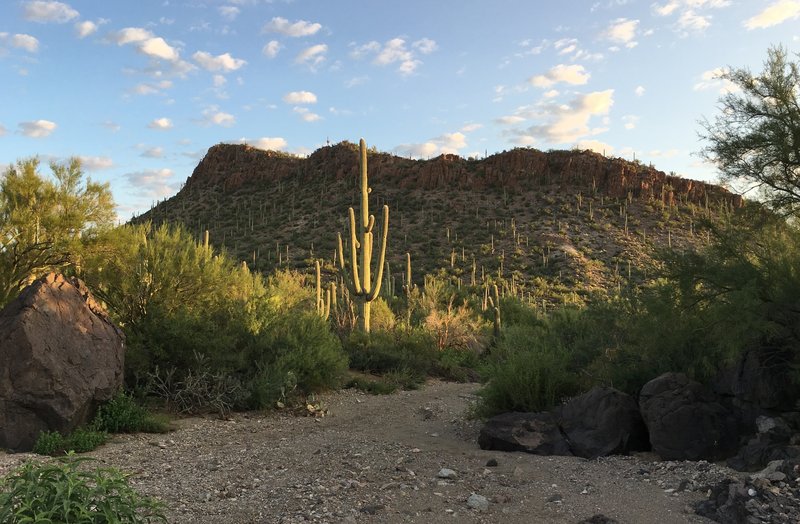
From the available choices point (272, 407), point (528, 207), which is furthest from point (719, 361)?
point (528, 207)

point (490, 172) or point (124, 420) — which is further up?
point (490, 172)

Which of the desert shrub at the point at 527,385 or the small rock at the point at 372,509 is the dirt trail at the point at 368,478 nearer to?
the small rock at the point at 372,509

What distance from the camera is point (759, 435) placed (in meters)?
6.38

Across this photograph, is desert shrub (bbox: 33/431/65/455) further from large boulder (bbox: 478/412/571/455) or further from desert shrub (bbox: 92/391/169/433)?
large boulder (bbox: 478/412/571/455)

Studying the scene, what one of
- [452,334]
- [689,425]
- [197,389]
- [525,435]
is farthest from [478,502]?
[452,334]

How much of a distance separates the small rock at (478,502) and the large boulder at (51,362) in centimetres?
537

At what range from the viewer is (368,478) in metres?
6.10

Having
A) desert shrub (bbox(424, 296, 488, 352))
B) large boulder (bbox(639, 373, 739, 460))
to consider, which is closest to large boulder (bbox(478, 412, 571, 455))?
large boulder (bbox(639, 373, 739, 460))

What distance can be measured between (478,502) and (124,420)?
543 cm

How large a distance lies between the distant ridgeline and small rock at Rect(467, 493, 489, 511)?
25730mm

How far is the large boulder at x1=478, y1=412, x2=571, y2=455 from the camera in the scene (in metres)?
7.46

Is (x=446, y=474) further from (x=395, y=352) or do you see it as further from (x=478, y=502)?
(x=395, y=352)

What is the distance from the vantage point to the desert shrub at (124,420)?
8234mm

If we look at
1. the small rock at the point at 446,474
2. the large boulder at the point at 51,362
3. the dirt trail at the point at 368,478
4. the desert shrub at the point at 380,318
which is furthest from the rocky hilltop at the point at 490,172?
the small rock at the point at 446,474
